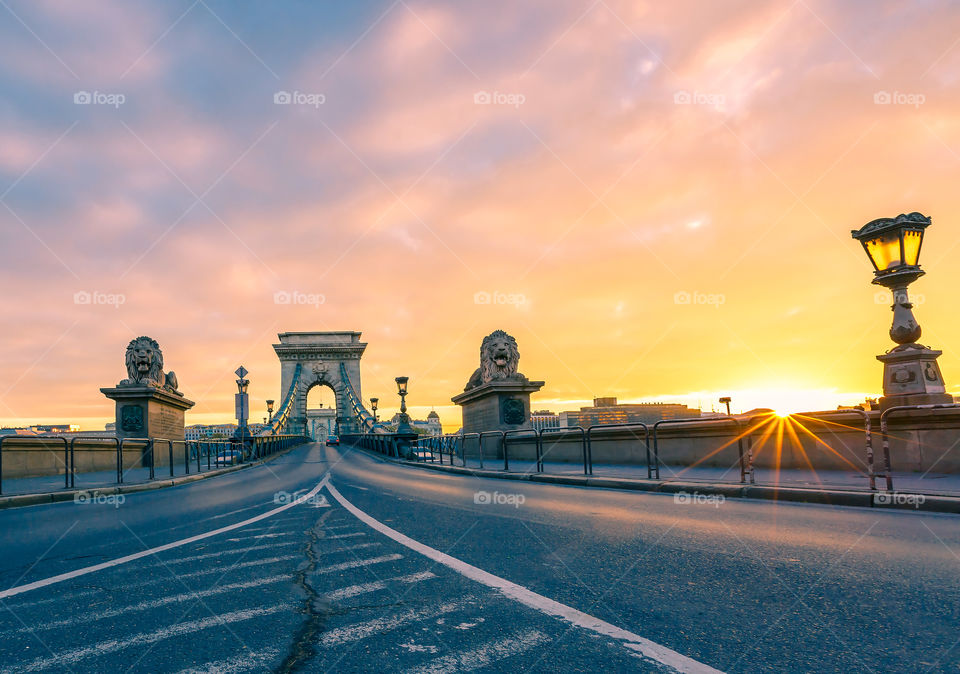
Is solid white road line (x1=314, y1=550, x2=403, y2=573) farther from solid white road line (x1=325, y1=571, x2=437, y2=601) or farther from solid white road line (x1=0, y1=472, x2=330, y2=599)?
solid white road line (x1=0, y1=472, x2=330, y2=599)

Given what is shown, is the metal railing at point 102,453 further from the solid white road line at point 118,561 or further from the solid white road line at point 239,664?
the solid white road line at point 239,664

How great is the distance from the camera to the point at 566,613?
3.51m

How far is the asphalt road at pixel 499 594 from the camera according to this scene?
9.51 feet

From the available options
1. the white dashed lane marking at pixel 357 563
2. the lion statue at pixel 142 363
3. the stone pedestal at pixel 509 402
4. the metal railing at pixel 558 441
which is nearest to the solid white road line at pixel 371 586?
the white dashed lane marking at pixel 357 563

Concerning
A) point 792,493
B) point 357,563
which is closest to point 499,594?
point 357,563

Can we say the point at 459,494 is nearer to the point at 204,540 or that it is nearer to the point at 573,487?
the point at 573,487

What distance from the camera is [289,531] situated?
6887 millimetres

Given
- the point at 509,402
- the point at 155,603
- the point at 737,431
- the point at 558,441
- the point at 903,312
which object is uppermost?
the point at 903,312

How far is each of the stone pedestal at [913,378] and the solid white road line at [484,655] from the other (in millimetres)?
8981

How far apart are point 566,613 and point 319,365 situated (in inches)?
3649

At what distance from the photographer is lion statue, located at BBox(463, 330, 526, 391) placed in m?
24.9

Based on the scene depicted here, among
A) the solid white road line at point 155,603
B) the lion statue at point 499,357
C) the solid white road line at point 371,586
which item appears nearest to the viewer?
the solid white road line at point 155,603

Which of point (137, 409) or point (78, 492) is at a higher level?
point (137, 409)

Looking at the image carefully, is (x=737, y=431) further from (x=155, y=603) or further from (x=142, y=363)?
(x=142, y=363)
